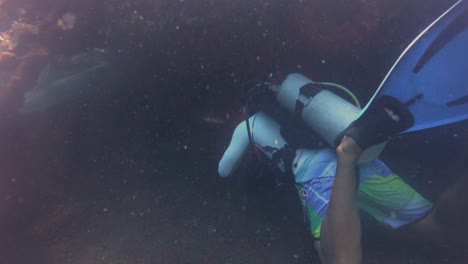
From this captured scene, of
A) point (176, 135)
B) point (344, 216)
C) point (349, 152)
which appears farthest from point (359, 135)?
point (176, 135)

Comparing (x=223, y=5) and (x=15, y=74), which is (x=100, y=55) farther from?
(x=223, y=5)

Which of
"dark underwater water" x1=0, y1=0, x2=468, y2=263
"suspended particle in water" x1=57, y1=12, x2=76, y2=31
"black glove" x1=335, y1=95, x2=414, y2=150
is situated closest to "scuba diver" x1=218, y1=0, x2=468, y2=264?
"black glove" x1=335, y1=95, x2=414, y2=150

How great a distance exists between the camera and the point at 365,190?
294 cm

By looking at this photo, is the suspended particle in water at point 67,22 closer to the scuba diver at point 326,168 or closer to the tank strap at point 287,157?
the scuba diver at point 326,168

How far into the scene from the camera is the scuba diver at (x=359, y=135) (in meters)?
2.44

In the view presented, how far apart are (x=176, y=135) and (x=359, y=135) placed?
10.3ft

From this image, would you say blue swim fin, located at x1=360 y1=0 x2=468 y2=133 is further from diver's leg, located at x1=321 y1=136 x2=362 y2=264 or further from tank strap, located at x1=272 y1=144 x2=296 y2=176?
tank strap, located at x1=272 y1=144 x2=296 y2=176

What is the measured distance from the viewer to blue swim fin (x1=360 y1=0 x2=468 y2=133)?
8.13ft

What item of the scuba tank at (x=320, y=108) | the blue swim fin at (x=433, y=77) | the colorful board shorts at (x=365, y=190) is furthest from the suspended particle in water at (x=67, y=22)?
the blue swim fin at (x=433, y=77)

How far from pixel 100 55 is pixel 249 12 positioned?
2.60 meters

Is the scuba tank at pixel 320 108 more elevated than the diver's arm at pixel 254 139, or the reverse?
the scuba tank at pixel 320 108

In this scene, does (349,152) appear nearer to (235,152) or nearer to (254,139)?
(254,139)

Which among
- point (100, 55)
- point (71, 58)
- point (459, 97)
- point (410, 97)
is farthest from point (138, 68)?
point (459, 97)

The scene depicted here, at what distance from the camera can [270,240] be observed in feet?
12.4
